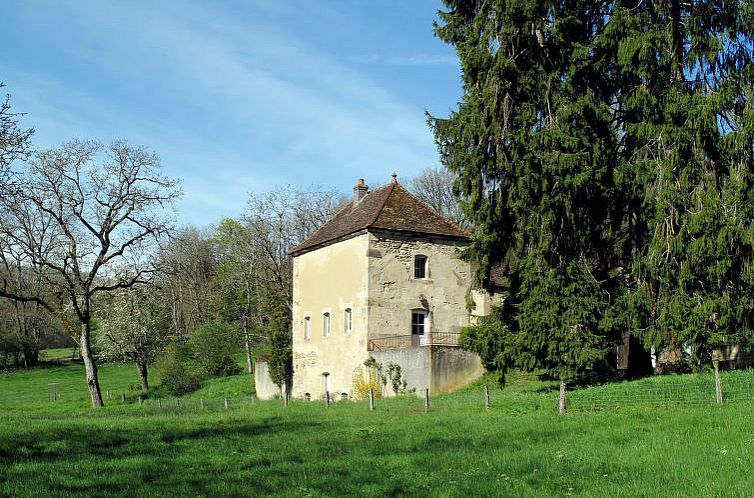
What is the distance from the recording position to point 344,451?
13875 millimetres

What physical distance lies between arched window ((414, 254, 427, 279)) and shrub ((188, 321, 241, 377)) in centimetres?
1916

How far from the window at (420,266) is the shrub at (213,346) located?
19157 millimetres

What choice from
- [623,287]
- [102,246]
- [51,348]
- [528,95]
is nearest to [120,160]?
[102,246]

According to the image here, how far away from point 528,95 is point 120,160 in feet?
61.4

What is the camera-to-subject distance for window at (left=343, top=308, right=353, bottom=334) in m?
32.0

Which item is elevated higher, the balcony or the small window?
the small window

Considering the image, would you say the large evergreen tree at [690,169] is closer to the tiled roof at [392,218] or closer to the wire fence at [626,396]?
the wire fence at [626,396]

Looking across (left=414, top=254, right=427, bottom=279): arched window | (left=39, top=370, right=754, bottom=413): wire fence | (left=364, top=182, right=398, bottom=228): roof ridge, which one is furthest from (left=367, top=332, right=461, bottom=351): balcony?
(left=39, top=370, right=754, bottom=413): wire fence

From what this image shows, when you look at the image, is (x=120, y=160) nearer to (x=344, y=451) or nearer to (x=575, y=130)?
(x=575, y=130)

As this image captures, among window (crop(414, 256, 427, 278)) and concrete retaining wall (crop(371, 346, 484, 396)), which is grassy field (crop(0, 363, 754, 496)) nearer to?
concrete retaining wall (crop(371, 346, 484, 396))

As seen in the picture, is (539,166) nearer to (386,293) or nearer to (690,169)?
(690,169)

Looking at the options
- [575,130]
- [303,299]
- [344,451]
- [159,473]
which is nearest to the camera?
[159,473]

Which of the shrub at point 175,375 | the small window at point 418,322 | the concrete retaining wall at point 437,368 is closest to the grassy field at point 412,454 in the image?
the concrete retaining wall at point 437,368

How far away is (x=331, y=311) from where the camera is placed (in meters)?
33.6
